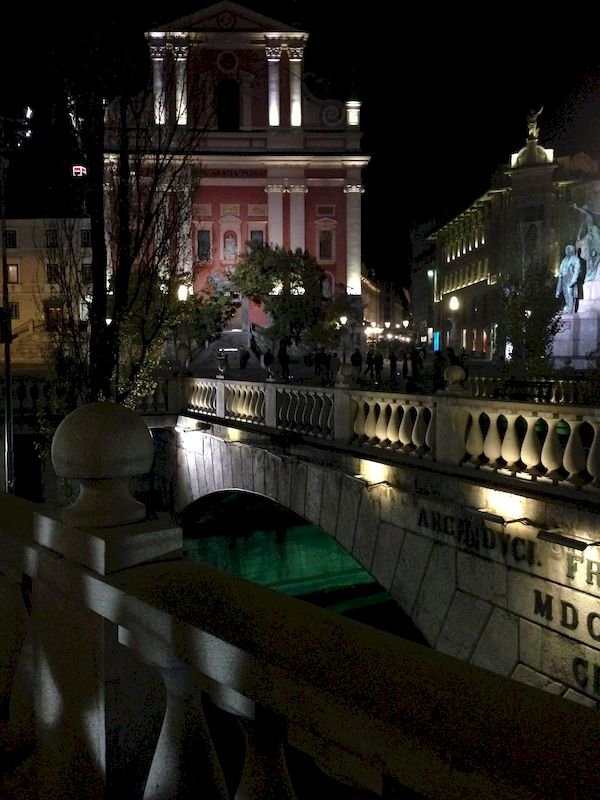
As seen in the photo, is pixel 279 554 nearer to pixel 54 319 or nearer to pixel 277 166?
pixel 54 319

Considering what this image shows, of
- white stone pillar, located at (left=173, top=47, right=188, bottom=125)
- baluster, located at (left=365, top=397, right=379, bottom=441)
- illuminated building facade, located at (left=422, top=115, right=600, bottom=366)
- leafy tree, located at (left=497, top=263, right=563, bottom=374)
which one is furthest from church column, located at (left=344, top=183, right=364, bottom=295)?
baluster, located at (left=365, top=397, right=379, bottom=441)

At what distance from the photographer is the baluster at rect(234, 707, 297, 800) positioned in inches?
92.5

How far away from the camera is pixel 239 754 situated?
374cm

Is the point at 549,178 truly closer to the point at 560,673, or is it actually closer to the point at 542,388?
the point at 542,388

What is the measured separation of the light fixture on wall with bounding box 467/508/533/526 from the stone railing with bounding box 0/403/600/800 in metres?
4.10

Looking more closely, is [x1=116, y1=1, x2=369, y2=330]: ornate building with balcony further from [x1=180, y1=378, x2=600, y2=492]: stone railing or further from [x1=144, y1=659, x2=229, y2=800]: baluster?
[x1=144, y1=659, x2=229, y2=800]: baluster

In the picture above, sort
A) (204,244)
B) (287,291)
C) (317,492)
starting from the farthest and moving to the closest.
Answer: (204,244) < (287,291) < (317,492)

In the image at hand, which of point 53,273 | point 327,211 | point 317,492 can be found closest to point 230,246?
point 327,211

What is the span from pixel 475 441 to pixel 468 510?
864 millimetres

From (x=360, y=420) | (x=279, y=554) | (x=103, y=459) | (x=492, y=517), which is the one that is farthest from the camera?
(x=279, y=554)

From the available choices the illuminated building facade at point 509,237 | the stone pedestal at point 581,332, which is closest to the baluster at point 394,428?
the illuminated building facade at point 509,237

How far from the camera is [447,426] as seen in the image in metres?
8.73

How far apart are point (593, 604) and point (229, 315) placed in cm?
3703

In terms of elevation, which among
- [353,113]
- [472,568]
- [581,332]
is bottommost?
[472,568]
